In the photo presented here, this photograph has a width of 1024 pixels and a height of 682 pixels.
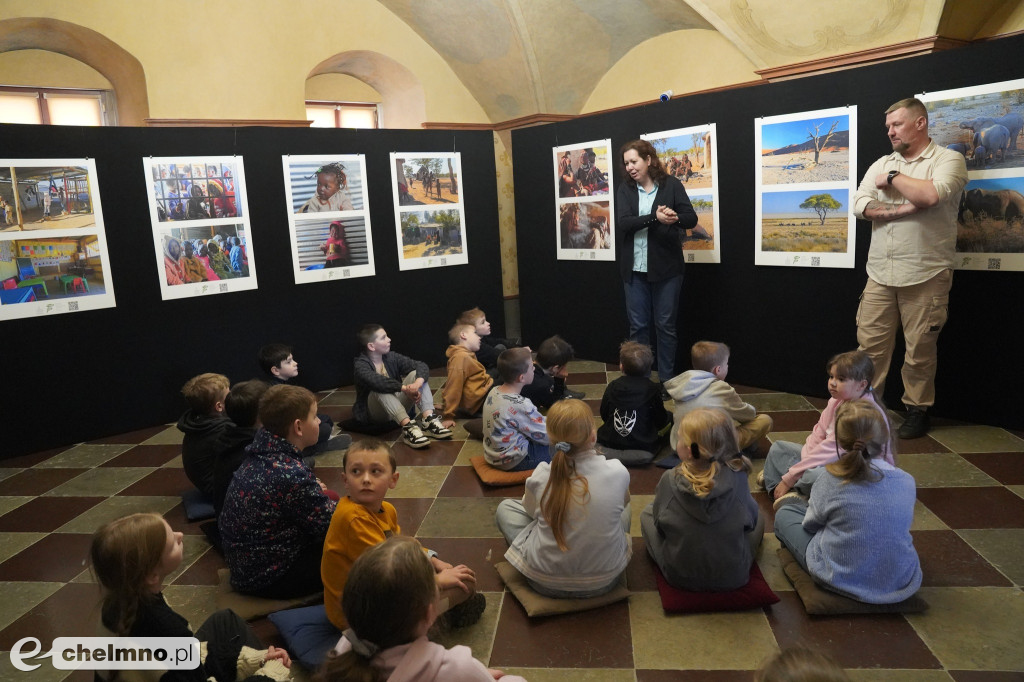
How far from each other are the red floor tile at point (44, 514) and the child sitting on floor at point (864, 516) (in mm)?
4780

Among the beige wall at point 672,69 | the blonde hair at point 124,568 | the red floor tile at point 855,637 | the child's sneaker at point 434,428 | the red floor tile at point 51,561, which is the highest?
the beige wall at point 672,69

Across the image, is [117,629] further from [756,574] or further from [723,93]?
[723,93]

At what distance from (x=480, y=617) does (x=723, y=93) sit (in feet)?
17.7

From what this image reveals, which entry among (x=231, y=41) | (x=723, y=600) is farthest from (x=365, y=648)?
(x=231, y=41)

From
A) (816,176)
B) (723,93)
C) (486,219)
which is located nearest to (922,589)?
(816,176)

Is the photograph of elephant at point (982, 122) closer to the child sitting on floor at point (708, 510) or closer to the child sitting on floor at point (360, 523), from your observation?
the child sitting on floor at point (708, 510)

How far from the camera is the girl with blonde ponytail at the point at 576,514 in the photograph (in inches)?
133

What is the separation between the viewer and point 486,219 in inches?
353

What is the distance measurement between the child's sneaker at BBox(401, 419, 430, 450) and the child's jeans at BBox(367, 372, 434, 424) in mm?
134

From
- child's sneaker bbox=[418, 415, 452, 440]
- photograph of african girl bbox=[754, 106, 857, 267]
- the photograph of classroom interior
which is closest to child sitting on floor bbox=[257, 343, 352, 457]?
the photograph of classroom interior

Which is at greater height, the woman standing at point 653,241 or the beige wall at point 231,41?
the beige wall at point 231,41

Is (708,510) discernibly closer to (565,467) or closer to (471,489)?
(565,467)

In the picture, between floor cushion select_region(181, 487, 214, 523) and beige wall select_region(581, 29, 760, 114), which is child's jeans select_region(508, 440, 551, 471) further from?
beige wall select_region(581, 29, 760, 114)

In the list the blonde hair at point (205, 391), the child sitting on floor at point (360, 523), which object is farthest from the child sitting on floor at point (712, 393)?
the blonde hair at point (205, 391)
